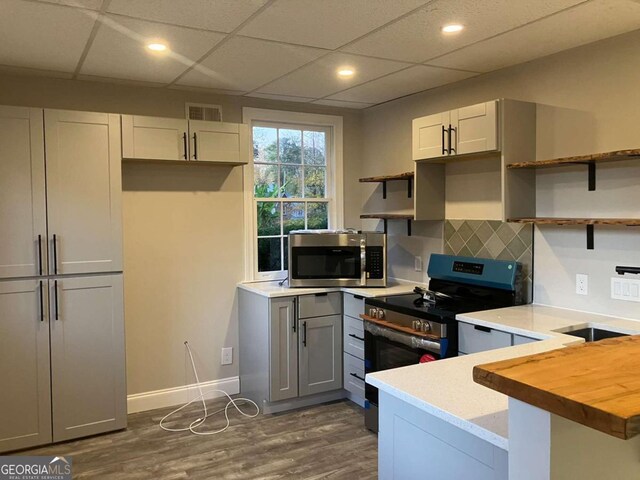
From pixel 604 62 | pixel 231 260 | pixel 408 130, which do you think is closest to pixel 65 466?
pixel 231 260

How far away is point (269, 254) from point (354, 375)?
1223 mm

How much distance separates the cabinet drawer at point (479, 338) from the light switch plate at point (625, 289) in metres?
0.65

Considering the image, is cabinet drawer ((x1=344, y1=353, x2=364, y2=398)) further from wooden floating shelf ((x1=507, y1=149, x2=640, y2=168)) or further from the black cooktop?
wooden floating shelf ((x1=507, y1=149, x2=640, y2=168))

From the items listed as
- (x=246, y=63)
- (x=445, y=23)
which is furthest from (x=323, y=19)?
(x=246, y=63)

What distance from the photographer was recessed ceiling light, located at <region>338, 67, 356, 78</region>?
3346mm

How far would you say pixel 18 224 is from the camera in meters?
3.15

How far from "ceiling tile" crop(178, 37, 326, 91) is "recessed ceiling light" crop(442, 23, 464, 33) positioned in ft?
2.27

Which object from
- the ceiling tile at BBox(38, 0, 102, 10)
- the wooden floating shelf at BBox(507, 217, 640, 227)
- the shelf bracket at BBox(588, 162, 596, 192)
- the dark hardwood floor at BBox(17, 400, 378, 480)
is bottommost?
the dark hardwood floor at BBox(17, 400, 378, 480)

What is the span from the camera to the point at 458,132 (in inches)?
130

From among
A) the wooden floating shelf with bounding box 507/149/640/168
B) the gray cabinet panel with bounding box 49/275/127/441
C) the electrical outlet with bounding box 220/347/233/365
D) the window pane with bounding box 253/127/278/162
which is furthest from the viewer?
the window pane with bounding box 253/127/278/162

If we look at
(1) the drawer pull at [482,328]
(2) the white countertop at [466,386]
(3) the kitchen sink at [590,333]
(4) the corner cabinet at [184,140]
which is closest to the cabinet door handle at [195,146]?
(4) the corner cabinet at [184,140]

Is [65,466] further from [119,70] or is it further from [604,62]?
[604,62]

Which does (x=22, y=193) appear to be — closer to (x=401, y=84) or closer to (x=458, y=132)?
(x=401, y=84)

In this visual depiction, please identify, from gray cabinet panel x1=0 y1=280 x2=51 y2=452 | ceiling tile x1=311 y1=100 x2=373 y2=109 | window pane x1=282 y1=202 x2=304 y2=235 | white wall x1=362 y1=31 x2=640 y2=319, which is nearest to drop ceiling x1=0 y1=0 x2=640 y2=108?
white wall x1=362 y1=31 x2=640 y2=319
